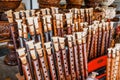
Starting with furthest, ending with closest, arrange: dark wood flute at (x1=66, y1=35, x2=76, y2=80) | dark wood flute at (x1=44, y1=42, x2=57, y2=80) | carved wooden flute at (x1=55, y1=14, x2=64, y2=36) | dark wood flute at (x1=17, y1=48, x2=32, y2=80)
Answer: carved wooden flute at (x1=55, y1=14, x2=64, y2=36) < dark wood flute at (x1=66, y1=35, x2=76, y2=80) < dark wood flute at (x1=44, y1=42, x2=57, y2=80) < dark wood flute at (x1=17, y1=48, x2=32, y2=80)

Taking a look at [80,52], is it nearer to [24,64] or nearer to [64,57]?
[64,57]

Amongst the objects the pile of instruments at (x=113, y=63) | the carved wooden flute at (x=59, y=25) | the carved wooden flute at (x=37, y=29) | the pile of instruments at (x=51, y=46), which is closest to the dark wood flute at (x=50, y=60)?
the pile of instruments at (x=51, y=46)

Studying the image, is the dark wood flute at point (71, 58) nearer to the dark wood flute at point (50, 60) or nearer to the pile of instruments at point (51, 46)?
the pile of instruments at point (51, 46)

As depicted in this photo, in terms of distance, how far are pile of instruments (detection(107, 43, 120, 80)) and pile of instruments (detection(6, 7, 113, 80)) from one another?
19 centimetres

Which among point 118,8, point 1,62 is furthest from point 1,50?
point 118,8

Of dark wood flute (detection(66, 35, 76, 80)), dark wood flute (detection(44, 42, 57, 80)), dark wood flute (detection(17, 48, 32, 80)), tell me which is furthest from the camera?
dark wood flute (detection(66, 35, 76, 80))

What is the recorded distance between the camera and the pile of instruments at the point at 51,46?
1.12 m

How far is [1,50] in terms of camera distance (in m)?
2.44

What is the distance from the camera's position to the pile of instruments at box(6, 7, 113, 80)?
1.12m

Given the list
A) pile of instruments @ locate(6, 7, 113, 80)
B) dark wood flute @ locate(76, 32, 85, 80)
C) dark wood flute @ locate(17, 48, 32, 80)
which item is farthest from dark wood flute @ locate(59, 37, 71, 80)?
dark wood flute @ locate(17, 48, 32, 80)

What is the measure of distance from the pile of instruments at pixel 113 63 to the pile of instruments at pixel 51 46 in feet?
0.61

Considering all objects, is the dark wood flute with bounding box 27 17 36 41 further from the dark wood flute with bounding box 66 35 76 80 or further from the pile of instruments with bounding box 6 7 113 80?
the dark wood flute with bounding box 66 35 76 80

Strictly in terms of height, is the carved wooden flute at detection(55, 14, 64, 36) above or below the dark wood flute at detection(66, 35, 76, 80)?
above

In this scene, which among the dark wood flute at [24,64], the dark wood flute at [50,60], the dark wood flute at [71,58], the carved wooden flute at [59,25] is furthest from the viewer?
the carved wooden flute at [59,25]
